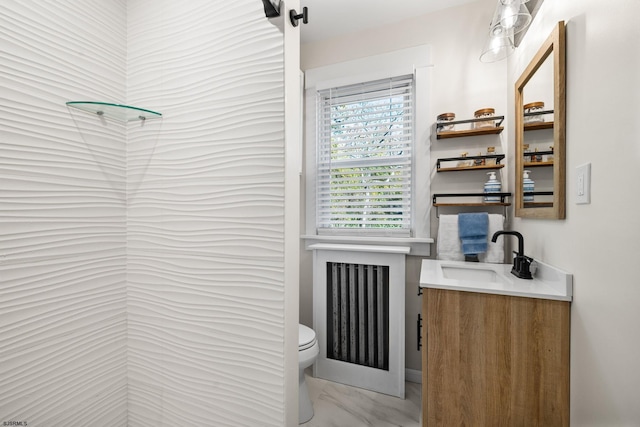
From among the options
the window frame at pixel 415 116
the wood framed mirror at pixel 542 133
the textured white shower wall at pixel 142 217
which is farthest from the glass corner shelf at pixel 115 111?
the wood framed mirror at pixel 542 133

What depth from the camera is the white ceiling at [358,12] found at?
6.23 ft

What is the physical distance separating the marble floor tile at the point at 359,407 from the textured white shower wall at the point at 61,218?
1088 mm

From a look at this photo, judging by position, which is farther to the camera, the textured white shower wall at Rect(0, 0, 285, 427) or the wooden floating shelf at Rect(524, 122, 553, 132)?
the wooden floating shelf at Rect(524, 122, 553, 132)

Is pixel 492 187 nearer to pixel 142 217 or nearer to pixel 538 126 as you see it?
pixel 538 126

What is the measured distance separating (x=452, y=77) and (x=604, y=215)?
145cm

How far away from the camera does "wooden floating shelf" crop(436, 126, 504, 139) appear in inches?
70.2

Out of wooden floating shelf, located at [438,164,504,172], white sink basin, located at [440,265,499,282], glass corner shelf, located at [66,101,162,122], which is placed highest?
glass corner shelf, located at [66,101,162,122]

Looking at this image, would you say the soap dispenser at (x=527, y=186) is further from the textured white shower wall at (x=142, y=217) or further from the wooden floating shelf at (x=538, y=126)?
the textured white shower wall at (x=142, y=217)

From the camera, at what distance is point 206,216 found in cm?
97

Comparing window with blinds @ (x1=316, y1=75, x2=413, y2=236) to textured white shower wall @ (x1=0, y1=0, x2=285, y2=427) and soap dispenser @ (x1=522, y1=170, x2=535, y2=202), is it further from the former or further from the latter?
textured white shower wall @ (x1=0, y1=0, x2=285, y2=427)

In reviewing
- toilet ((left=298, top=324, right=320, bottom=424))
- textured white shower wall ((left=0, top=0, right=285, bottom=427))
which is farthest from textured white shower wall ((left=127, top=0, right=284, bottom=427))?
toilet ((left=298, top=324, right=320, bottom=424))

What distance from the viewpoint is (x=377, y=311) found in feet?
6.65

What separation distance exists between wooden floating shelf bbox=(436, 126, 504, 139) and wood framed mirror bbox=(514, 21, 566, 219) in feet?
0.58

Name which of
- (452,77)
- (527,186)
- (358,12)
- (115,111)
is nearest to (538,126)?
(527,186)
